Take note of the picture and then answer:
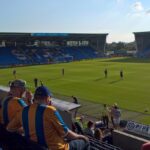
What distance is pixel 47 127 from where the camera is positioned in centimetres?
489

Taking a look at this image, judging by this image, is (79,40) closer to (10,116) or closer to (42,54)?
(42,54)

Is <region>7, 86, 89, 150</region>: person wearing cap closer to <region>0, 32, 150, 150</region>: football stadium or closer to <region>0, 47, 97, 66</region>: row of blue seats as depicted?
<region>0, 32, 150, 150</region>: football stadium

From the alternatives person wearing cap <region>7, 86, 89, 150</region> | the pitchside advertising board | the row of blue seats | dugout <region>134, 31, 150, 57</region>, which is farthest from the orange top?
dugout <region>134, 31, 150, 57</region>

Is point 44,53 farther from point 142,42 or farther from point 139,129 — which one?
point 139,129

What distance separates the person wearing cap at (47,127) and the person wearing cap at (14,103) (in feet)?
3.15

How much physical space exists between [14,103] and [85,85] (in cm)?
2889

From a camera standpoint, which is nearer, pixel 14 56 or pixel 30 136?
pixel 30 136

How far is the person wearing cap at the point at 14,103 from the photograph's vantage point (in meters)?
6.09

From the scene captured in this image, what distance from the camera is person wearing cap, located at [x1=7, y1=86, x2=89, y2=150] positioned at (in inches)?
191

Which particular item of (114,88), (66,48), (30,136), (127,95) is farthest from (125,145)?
(66,48)

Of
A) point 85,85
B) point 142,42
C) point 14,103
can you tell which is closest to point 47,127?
point 14,103

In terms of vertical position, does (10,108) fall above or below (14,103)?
below

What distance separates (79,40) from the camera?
97062 millimetres

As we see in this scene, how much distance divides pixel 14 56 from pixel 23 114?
Answer: 76435 mm
